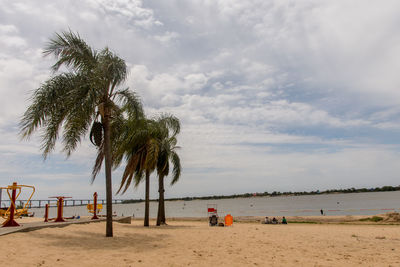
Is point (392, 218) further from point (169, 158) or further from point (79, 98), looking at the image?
point (79, 98)

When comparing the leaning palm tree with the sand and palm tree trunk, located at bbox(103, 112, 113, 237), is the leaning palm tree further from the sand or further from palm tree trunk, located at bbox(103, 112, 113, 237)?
the sand

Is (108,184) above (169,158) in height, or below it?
below

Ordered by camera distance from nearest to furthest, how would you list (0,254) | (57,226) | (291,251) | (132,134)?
(0,254) → (291,251) → (57,226) → (132,134)

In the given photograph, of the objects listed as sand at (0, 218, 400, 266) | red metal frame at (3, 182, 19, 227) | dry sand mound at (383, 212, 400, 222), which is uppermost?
red metal frame at (3, 182, 19, 227)

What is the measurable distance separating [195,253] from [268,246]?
109 inches

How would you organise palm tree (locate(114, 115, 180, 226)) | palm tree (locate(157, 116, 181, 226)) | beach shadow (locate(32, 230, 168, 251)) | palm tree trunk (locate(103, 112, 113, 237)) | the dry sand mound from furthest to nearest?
the dry sand mound
palm tree (locate(157, 116, 181, 226))
palm tree (locate(114, 115, 180, 226))
palm tree trunk (locate(103, 112, 113, 237))
beach shadow (locate(32, 230, 168, 251))

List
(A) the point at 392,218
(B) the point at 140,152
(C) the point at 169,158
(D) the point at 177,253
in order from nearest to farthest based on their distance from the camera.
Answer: (D) the point at 177,253 < (B) the point at 140,152 < (C) the point at 169,158 < (A) the point at 392,218

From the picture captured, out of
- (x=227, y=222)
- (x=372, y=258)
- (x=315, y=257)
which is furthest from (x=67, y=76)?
(x=227, y=222)

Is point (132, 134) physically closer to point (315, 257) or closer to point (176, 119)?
point (176, 119)

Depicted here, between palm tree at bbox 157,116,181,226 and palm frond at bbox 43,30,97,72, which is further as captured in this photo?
palm tree at bbox 157,116,181,226

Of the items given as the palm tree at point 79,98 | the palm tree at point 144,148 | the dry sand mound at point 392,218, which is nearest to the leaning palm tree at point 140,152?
the palm tree at point 144,148

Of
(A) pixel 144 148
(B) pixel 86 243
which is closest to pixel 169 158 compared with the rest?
(A) pixel 144 148

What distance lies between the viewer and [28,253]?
680cm

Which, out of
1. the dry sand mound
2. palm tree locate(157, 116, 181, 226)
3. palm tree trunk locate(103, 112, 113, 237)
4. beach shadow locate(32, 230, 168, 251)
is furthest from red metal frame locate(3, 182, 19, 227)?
the dry sand mound
